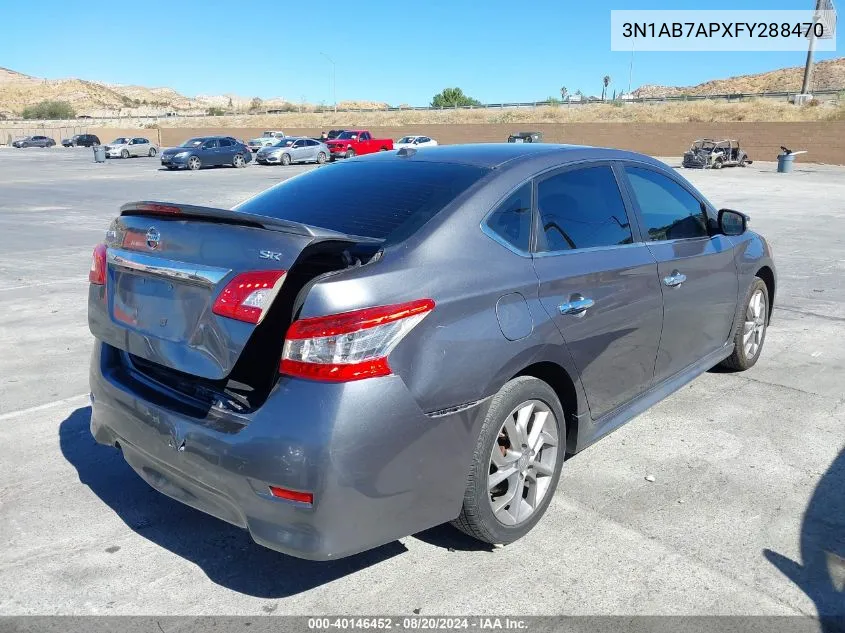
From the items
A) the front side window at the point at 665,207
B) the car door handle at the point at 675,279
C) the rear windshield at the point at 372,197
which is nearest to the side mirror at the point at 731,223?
the front side window at the point at 665,207

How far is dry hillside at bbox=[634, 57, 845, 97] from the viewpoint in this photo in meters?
104

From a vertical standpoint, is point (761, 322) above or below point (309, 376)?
below

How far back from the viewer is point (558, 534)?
11.3ft

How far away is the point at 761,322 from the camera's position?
18.8 feet

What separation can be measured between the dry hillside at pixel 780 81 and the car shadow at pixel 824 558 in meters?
110

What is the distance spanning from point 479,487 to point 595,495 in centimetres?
101

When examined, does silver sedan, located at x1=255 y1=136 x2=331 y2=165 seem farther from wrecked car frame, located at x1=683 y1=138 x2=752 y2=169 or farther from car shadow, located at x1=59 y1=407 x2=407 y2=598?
car shadow, located at x1=59 y1=407 x2=407 y2=598

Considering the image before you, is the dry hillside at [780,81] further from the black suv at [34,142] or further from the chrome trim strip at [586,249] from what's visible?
the chrome trim strip at [586,249]

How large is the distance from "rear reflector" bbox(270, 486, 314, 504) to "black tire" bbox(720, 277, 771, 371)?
366cm

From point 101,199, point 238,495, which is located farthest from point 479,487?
point 101,199

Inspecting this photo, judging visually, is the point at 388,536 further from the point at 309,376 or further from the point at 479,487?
the point at 309,376

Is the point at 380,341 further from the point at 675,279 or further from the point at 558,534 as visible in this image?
the point at 675,279

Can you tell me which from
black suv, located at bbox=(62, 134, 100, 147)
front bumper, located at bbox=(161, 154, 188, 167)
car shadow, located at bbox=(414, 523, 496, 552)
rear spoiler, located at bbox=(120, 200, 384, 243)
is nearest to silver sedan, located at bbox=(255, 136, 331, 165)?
front bumper, located at bbox=(161, 154, 188, 167)

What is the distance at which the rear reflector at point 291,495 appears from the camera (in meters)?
2.64
